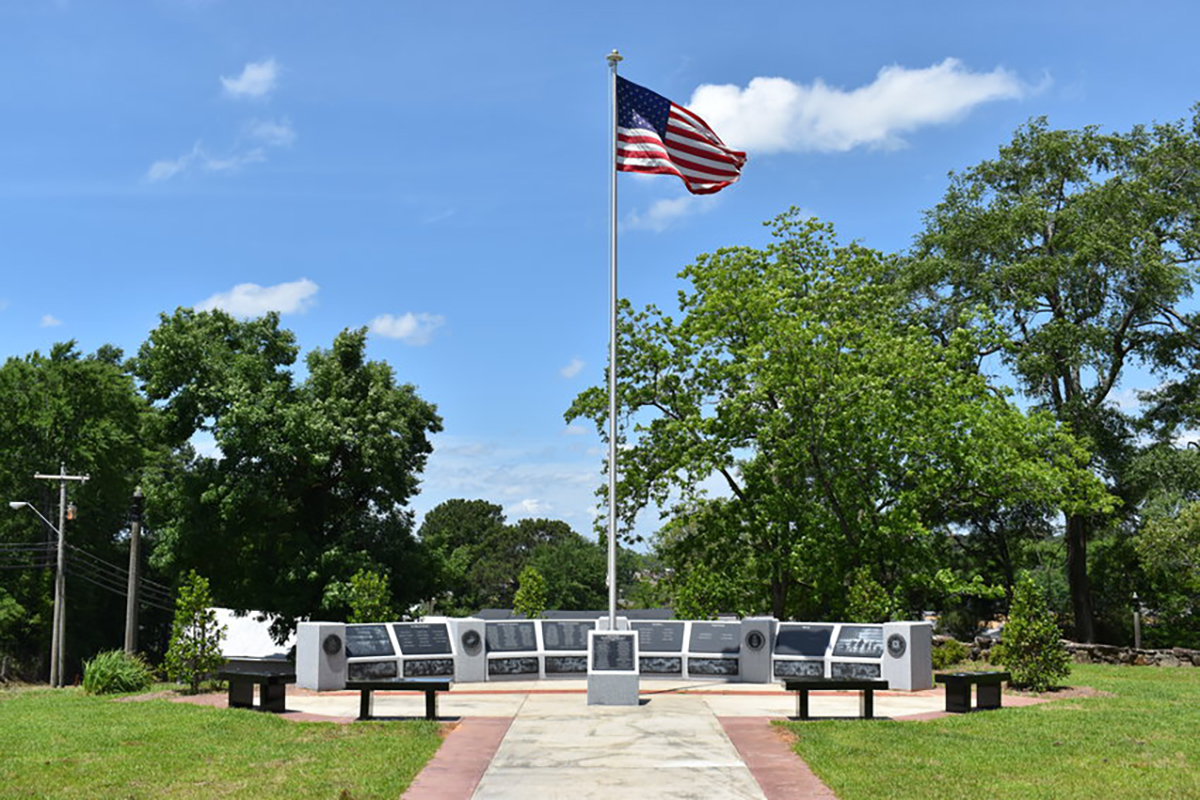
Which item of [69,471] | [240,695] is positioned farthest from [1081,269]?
[69,471]

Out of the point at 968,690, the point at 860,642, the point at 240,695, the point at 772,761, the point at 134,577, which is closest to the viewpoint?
the point at 772,761

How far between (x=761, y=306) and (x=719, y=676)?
13.1 m

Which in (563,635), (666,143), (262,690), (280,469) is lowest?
(262,690)

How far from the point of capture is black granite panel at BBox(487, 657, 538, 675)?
847 inches

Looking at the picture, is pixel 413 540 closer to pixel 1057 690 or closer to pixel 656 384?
pixel 656 384

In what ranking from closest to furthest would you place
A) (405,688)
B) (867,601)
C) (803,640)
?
1. (405,688)
2. (803,640)
3. (867,601)

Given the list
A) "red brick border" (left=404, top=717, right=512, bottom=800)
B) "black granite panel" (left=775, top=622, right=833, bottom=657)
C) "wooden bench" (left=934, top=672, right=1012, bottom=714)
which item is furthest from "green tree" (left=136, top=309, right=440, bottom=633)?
"wooden bench" (left=934, top=672, right=1012, bottom=714)

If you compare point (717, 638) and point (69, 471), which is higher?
point (69, 471)

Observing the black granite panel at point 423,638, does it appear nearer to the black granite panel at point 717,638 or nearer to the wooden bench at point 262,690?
the wooden bench at point 262,690

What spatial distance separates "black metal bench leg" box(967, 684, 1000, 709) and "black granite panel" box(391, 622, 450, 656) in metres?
9.72

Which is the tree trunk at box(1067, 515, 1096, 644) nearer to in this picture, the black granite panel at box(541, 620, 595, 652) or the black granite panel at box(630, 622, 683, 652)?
the black granite panel at box(630, 622, 683, 652)

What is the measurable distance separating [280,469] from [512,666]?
18582 millimetres

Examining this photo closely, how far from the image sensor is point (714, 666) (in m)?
21.7

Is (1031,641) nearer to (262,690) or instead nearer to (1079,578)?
(262,690)
